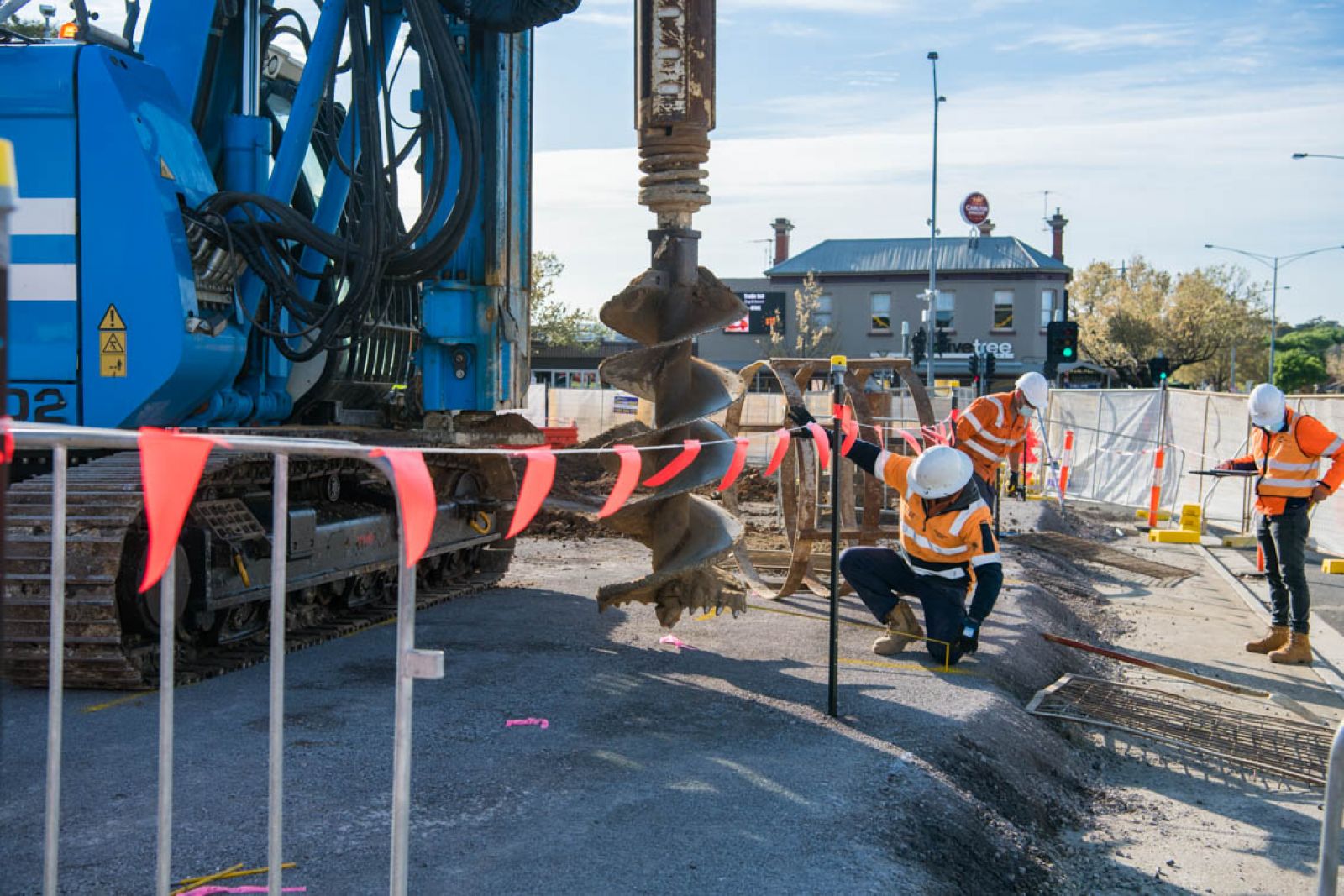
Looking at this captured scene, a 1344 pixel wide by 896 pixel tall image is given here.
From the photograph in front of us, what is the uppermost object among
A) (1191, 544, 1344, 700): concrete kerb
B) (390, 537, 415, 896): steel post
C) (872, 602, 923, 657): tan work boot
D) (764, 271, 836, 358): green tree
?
(764, 271, 836, 358): green tree

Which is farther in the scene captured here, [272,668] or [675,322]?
[675,322]

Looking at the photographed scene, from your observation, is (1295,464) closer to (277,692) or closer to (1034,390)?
(1034,390)

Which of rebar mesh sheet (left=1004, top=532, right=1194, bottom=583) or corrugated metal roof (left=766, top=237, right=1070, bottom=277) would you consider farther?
corrugated metal roof (left=766, top=237, right=1070, bottom=277)

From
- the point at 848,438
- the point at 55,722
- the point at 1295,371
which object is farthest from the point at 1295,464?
the point at 1295,371

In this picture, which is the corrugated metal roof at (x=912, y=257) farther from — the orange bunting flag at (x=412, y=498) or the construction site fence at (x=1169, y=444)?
the orange bunting flag at (x=412, y=498)

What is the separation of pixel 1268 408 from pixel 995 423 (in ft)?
7.21

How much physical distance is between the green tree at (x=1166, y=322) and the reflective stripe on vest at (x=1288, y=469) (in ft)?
156

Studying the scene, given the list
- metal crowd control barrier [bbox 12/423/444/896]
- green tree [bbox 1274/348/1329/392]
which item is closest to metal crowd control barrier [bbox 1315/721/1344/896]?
metal crowd control barrier [bbox 12/423/444/896]

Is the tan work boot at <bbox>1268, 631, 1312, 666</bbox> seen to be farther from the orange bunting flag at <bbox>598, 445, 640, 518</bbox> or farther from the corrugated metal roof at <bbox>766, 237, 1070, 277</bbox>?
the corrugated metal roof at <bbox>766, 237, 1070, 277</bbox>

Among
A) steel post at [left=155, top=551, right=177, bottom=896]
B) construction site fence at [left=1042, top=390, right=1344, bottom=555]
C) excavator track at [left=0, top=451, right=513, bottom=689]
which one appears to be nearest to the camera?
steel post at [left=155, top=551, right=177, bottom=896]

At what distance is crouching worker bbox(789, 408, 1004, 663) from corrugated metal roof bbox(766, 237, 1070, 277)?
47512mm

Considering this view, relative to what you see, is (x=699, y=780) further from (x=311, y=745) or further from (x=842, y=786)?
(x=311, y=745)

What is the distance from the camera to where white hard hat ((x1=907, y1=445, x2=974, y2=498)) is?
7.81m

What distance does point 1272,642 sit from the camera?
9.59 meters
